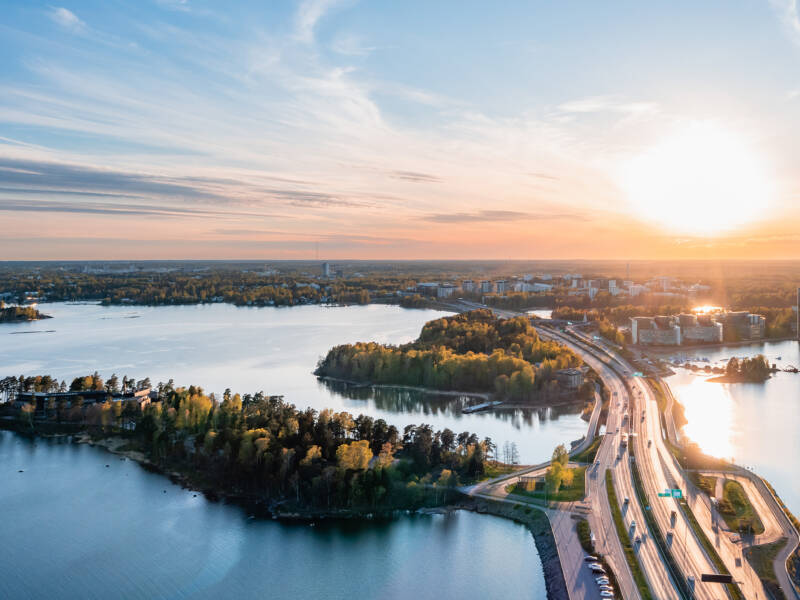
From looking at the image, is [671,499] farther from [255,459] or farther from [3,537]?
[3,537]

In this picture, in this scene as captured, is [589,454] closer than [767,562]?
No

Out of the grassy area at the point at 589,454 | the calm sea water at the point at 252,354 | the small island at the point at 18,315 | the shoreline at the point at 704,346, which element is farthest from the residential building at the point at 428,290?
the grassy area at the point at 589,454

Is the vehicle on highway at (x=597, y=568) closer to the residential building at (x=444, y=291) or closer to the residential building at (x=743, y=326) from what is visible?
the residential building at (x=743, y=326)

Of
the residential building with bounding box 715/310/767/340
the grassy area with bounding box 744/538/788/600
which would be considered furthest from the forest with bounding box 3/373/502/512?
the residential building with bounding box 715/310/767/340

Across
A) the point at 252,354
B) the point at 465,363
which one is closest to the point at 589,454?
the point at 465,363

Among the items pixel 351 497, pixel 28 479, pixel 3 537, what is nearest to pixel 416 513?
pixel 351 497

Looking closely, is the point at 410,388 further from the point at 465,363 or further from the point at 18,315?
the point at 18,315
